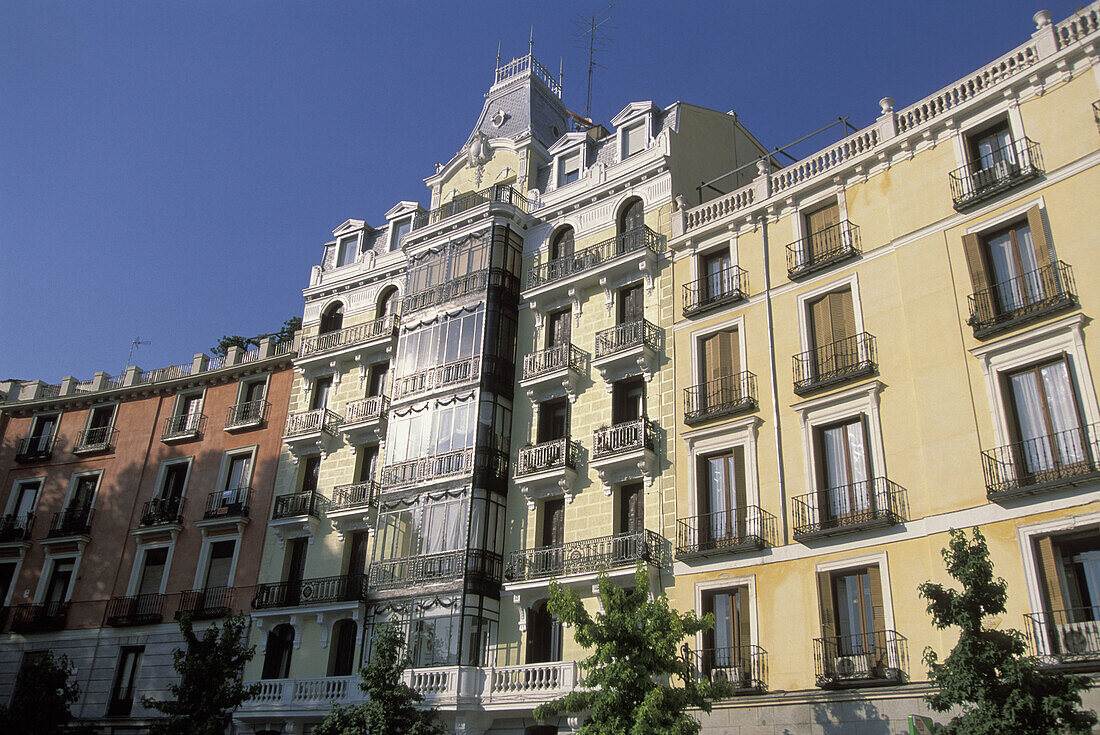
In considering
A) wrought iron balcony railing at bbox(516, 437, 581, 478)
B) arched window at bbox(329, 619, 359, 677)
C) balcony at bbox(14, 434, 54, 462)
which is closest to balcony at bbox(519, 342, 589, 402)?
wrought iron balcony railing at bbox(516, 437, 581, 478)

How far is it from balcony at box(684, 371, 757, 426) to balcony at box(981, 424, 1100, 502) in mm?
6802

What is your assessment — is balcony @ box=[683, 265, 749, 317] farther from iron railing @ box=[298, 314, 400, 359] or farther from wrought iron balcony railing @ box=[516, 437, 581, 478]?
iron railing @ box=[298, 314, 400, 359]

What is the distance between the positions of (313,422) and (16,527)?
15.1 meters

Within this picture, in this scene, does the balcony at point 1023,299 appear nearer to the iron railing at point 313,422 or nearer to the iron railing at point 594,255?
the iron railing at point 594,255

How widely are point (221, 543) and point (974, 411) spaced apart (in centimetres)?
2663

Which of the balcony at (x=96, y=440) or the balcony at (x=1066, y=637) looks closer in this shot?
the balcony at (x=1066, y=637)

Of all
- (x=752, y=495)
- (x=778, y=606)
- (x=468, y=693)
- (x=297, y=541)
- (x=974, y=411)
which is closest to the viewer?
(x=974, y=411)

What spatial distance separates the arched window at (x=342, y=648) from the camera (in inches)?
1240

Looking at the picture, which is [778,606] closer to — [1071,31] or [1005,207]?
[1005,207]

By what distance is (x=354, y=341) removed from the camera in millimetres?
36344

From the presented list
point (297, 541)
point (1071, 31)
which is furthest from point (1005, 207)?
point (297, 541)

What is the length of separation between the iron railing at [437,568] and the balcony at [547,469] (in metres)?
2.25

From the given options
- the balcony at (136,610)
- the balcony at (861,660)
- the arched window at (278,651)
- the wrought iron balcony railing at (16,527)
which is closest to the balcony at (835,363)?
the balcony at (861,660)

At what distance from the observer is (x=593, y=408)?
29438 mm
